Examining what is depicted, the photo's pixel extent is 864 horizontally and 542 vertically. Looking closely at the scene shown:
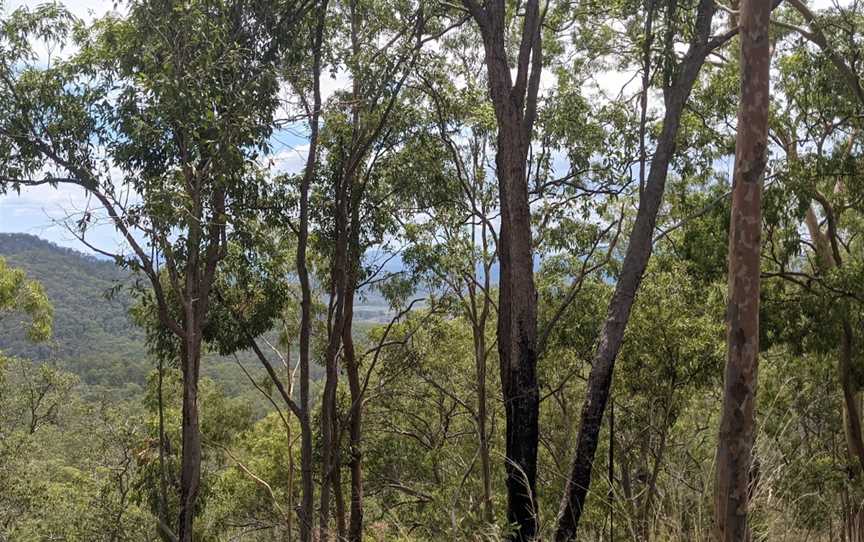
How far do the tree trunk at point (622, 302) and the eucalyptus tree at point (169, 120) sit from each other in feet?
11.4

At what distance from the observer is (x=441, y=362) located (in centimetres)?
1212

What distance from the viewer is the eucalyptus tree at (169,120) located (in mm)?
5961

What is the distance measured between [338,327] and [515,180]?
3.96 m

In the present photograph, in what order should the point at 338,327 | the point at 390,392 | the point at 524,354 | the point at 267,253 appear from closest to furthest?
the point at 524,354 → the point at 267,253 → the point at 338,327 → the point at 390,392

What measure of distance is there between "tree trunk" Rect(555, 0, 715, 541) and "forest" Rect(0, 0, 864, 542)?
0.02 meters

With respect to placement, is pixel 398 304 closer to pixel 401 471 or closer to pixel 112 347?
pixel 401 471

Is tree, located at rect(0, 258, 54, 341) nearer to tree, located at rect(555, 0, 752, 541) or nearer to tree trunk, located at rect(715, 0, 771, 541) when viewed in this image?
tree, located at rect(555, 0, 752, 541)

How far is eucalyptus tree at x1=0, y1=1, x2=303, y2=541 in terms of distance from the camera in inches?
235

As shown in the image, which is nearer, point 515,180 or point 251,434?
point 515,180

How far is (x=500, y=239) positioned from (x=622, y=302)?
1316 millimetres

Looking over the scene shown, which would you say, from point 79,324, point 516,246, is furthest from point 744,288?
point 79,324

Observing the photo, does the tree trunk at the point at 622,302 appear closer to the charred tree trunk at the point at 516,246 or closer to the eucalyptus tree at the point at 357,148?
the charred tree trunk at the point at 516,246

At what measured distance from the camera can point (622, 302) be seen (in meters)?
5.15

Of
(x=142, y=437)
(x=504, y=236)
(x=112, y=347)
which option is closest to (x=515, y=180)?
(x=504, y=236)
